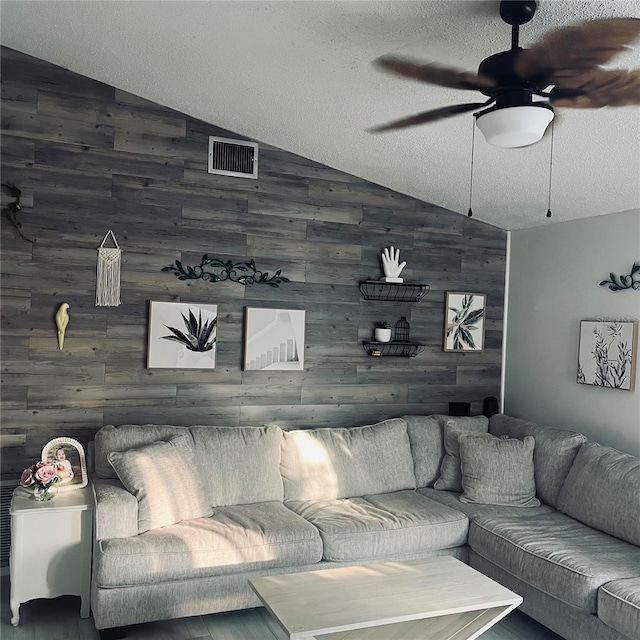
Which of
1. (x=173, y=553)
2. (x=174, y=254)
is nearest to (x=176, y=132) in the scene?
(x=174, y=254)

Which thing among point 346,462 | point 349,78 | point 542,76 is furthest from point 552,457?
point 542,76

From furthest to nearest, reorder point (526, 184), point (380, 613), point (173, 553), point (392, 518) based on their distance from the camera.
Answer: point (526, 184)
point (392, 518)
point (173, 553)
point (380, 613)

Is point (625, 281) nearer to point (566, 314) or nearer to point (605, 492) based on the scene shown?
point (566, 314)

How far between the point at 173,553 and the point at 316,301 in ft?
6.42

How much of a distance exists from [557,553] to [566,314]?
1.83 m

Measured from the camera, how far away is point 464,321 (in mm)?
5012

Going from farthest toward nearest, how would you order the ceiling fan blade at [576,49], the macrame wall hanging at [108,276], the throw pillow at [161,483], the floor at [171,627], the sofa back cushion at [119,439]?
1. the macrame wall hanging at [108,276]
2. the sofa back cushion at [119,439]
3. the throw pillow at [161,483]
4. the floor at [171,627]
5. the ceiling fan blade at [576,49]

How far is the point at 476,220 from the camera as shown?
5.05 meters

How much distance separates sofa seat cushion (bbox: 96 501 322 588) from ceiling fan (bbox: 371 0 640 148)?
224 centimetres

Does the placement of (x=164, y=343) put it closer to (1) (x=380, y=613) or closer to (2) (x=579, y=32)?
(1) (x=380, y=613)

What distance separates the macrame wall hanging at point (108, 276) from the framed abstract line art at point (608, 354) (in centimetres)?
297

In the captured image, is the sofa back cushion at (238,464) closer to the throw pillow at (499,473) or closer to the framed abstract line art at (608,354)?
the throw pillow at (499,473)

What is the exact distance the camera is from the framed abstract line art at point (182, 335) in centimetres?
414

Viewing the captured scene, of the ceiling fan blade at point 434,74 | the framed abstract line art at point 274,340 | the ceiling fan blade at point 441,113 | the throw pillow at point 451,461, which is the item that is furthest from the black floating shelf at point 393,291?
the ceiling fan blade at point 434,74
